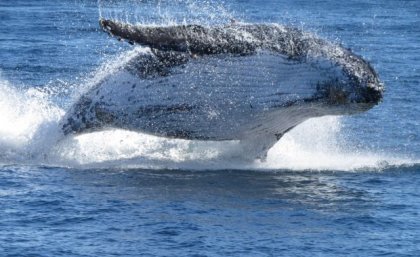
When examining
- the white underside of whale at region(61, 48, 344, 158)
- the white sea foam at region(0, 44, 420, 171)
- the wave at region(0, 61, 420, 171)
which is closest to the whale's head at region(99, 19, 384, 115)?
the white underside of whale at region(61, 48, 344, 158)

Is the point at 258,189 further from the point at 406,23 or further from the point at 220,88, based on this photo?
the point at 406,23

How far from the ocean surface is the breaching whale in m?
0.93

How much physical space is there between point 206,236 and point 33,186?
4619mm

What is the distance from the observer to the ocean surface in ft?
59.9

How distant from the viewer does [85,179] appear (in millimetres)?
22250

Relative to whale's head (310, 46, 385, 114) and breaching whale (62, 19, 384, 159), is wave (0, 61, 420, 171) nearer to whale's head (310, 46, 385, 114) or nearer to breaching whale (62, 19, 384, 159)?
breaching whale (62, 19, 384, 159)

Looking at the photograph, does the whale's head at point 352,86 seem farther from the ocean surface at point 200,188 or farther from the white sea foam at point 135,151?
the white sea foam at point 135,151

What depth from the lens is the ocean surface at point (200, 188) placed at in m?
18.3

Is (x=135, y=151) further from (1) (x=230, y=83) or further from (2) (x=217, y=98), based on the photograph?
(1) (x=230, y=83)

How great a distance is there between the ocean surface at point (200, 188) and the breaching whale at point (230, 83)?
36.8 inches

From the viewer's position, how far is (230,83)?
73.0ft

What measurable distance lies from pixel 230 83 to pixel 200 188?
227 centimetres

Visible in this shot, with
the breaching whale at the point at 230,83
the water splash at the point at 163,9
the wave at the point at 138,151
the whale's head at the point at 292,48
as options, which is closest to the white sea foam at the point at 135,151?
the wave at the point at 138,151

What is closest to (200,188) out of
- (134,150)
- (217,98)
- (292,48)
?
(217,98)
